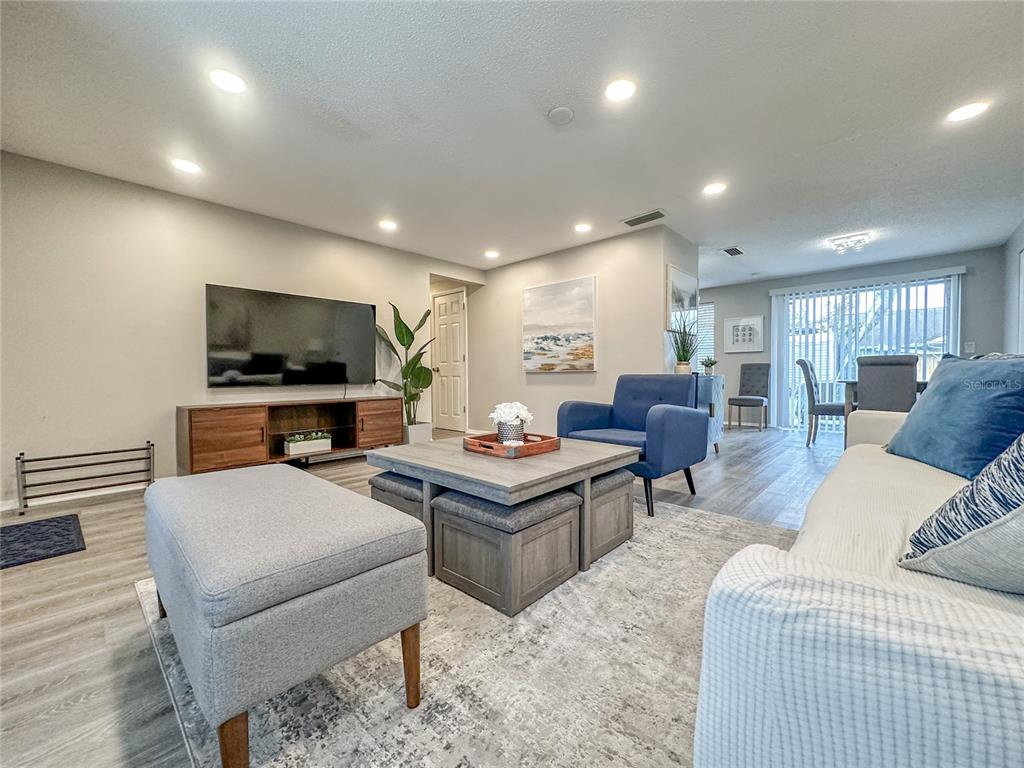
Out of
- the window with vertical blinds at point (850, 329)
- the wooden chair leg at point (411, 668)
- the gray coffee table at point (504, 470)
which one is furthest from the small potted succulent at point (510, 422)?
the window with vertical blinds at point (850, 329)

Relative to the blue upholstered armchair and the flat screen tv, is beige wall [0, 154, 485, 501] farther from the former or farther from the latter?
the blue upholstered armchair

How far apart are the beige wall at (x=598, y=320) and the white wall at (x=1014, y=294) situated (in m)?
3.12

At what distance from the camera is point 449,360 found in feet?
21.9

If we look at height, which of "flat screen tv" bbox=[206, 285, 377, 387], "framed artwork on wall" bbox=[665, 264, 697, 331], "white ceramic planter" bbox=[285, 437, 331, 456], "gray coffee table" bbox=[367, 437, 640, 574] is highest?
"framed artwork on wall" bbox=[665, 264, 697, 331]

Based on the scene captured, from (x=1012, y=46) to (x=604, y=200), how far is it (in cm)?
232

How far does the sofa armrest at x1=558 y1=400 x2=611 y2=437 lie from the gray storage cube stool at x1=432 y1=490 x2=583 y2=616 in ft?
4.45

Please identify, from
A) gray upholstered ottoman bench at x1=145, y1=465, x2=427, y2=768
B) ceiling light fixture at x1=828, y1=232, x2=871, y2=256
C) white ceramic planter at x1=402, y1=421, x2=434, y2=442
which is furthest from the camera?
white ceramic planter at x1=402, y1=421, x2=434, y2=442

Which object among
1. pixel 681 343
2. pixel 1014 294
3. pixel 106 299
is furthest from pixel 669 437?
pixel 1014 294

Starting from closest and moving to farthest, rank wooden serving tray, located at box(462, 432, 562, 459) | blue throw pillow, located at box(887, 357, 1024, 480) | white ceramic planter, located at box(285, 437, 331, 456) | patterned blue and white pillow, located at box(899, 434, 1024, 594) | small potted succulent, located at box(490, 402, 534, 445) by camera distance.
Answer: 1. patterned blue and white pillow, located at box(899, 434, 1024, 594)
2. blue throw pillow, located at box(887, 357, 1024, 480)
3. wooden serving tray, located at box(462, 432, 562, 459)
4. small potted succulent, located at box(490, 402, 534, 445)
5. white ceramic planter, located at box(285, 437, 331, 456)

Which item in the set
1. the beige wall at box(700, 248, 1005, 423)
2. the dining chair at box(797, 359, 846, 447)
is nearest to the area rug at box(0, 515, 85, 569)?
the dining chair at box(797, 359, 846, 447)

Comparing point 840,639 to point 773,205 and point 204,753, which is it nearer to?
point 204,753

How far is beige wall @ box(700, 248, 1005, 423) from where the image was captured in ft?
16.5

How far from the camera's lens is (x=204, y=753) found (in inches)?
38.9

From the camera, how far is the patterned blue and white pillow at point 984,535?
579mm
